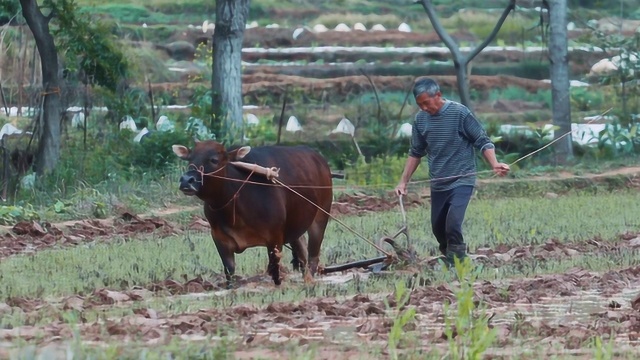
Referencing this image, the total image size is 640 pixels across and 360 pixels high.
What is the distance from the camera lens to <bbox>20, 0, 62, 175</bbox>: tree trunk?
16797 millimetres

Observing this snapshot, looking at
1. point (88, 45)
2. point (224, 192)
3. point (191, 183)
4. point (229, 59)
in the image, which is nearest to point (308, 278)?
point (224, 192)

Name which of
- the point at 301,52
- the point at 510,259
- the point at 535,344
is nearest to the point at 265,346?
the point at 535,344

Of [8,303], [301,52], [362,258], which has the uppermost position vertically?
[8,303]

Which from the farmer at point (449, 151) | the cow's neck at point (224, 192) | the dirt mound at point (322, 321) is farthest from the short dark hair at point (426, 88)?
the dirt mound at point (322, 321)

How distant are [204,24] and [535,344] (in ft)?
98.0

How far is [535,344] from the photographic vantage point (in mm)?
6562

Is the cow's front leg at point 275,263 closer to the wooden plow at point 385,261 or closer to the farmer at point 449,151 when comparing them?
the wooden plow at point 385,261

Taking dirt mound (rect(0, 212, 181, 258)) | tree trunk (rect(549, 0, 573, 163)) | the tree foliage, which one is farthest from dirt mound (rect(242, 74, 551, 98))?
dirt mound (rect(0, 212, 181, 258))

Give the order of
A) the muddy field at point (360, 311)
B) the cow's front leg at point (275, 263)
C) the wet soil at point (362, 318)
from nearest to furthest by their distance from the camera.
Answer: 1. the muddy field at point (360, 311)
2. the wet soil at point (362, 318)
3. the cow's front leg at point (275, 263)

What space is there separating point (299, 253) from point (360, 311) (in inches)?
110

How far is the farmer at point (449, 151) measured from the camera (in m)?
9.95

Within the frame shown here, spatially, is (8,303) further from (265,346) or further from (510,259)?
(510,259)

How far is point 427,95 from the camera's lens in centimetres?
984

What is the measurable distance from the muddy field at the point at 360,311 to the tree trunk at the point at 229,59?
22.1 ft
